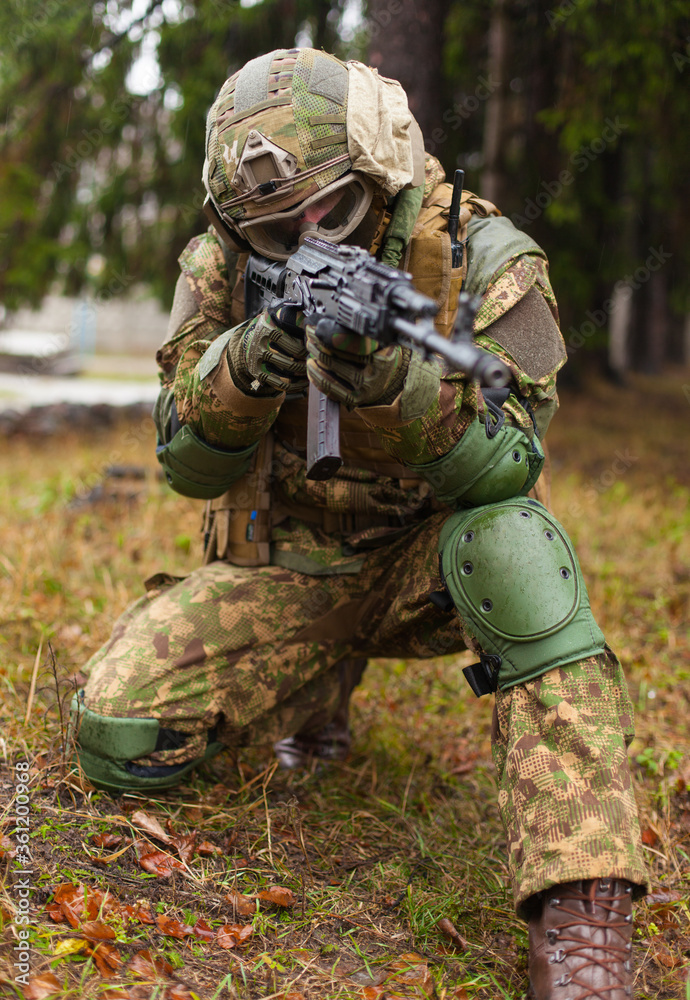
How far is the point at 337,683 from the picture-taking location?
291 cm

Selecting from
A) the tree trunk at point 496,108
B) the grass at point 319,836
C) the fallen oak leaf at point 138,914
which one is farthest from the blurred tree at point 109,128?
the fallen oak leaf at point 138,914

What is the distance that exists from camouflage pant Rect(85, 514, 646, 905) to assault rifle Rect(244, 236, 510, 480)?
0.60 metres

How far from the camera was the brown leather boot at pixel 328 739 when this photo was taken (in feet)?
9.79

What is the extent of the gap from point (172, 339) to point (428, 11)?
10.8ft

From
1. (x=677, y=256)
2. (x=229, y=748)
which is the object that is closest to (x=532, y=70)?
(x=677, y=256)

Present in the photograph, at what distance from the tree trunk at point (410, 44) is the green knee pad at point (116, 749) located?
3.81 metres

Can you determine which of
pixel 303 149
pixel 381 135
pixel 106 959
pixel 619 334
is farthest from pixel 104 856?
pixel 619 334

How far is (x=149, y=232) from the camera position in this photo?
714 cm

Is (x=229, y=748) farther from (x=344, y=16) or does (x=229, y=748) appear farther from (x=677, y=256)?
(x=677, y=256)

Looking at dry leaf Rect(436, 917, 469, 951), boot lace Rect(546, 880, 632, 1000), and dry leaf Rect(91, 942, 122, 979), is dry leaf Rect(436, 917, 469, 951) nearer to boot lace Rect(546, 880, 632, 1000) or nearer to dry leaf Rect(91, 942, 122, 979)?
boot lace Rect(546, 880, 632, 1000)

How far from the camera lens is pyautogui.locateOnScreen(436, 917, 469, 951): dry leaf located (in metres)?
2.08

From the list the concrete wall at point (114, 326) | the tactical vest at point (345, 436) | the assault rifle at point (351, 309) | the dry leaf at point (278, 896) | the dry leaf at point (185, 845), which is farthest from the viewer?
the concrete wall at point (114, 326)

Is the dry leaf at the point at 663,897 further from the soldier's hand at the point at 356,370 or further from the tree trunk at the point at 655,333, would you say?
the tree trunk at the point at 655,333

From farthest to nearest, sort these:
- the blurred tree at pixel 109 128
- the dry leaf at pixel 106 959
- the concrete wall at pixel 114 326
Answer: the concrete wall at pixel 114 326
the blurred tree at pixel 109 128
the dry leaf at pixel 106 959
